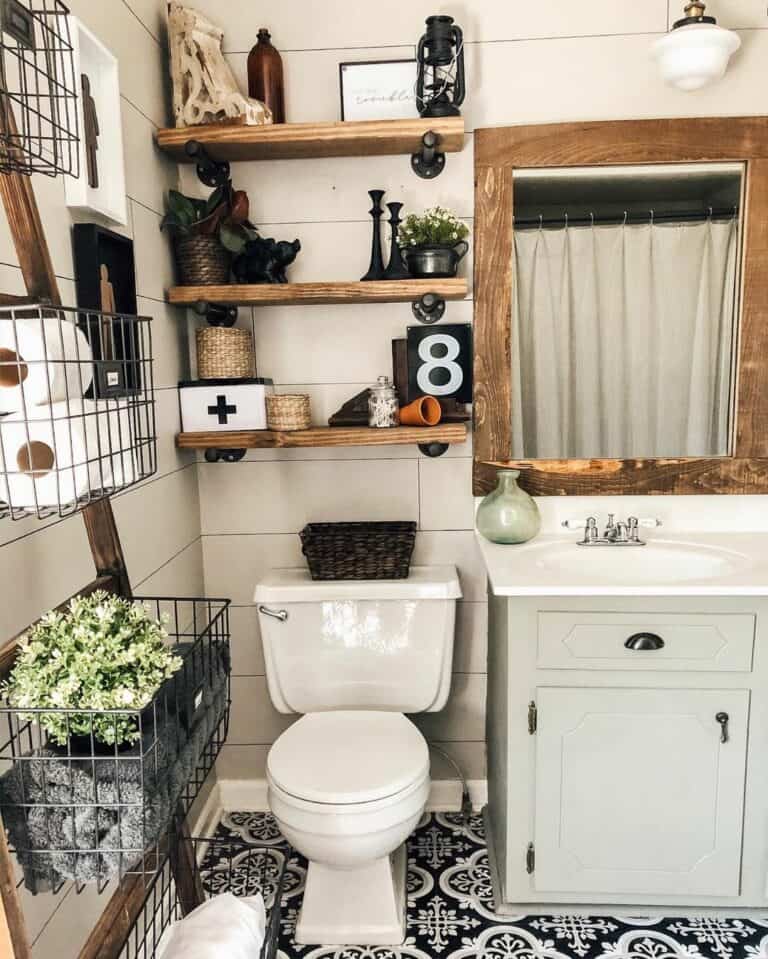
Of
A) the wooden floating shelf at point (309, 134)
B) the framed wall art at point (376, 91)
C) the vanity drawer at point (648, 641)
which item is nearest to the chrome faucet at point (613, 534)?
the vanity drawer at point (648, 641)

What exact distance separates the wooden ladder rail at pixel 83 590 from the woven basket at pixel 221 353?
0.82m

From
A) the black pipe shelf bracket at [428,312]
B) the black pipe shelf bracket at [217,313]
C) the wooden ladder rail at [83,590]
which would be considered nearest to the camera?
the wooden ladder rail at [83,590]

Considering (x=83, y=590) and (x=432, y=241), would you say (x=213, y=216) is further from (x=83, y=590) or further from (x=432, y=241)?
(x=83, y=590)

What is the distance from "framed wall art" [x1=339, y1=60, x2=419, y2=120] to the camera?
1.99 m

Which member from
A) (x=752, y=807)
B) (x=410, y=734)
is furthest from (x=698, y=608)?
(x=410, y=734)

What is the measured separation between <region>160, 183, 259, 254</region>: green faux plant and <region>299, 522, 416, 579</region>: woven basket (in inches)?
31.6

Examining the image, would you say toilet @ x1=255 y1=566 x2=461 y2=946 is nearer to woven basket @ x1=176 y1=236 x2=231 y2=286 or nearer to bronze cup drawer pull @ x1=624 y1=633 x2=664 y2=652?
bronze cup drawer pull @ x1=624 y1=633 x2=664 y2=652

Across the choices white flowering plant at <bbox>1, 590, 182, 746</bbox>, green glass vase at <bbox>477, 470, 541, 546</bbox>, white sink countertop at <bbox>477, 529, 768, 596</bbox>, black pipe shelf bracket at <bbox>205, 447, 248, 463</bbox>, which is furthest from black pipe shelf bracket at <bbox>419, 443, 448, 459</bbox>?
white flowering plant at <bbox>1, 590, 182, 746</bbox>

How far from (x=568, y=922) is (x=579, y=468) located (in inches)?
45.4

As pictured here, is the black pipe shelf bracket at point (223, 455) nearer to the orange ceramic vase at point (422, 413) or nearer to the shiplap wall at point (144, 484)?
the shiplap wall at point (144, 484)

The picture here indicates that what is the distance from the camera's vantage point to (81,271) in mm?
1464

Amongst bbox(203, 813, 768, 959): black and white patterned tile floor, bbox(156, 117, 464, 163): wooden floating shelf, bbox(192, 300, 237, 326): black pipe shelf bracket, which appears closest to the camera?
bbox(203, 813, 768, 959): black and white patterned tile floor

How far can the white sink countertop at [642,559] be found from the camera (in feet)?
5.93

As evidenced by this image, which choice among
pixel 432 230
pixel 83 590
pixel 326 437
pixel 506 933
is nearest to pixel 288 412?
pixel 326 437
